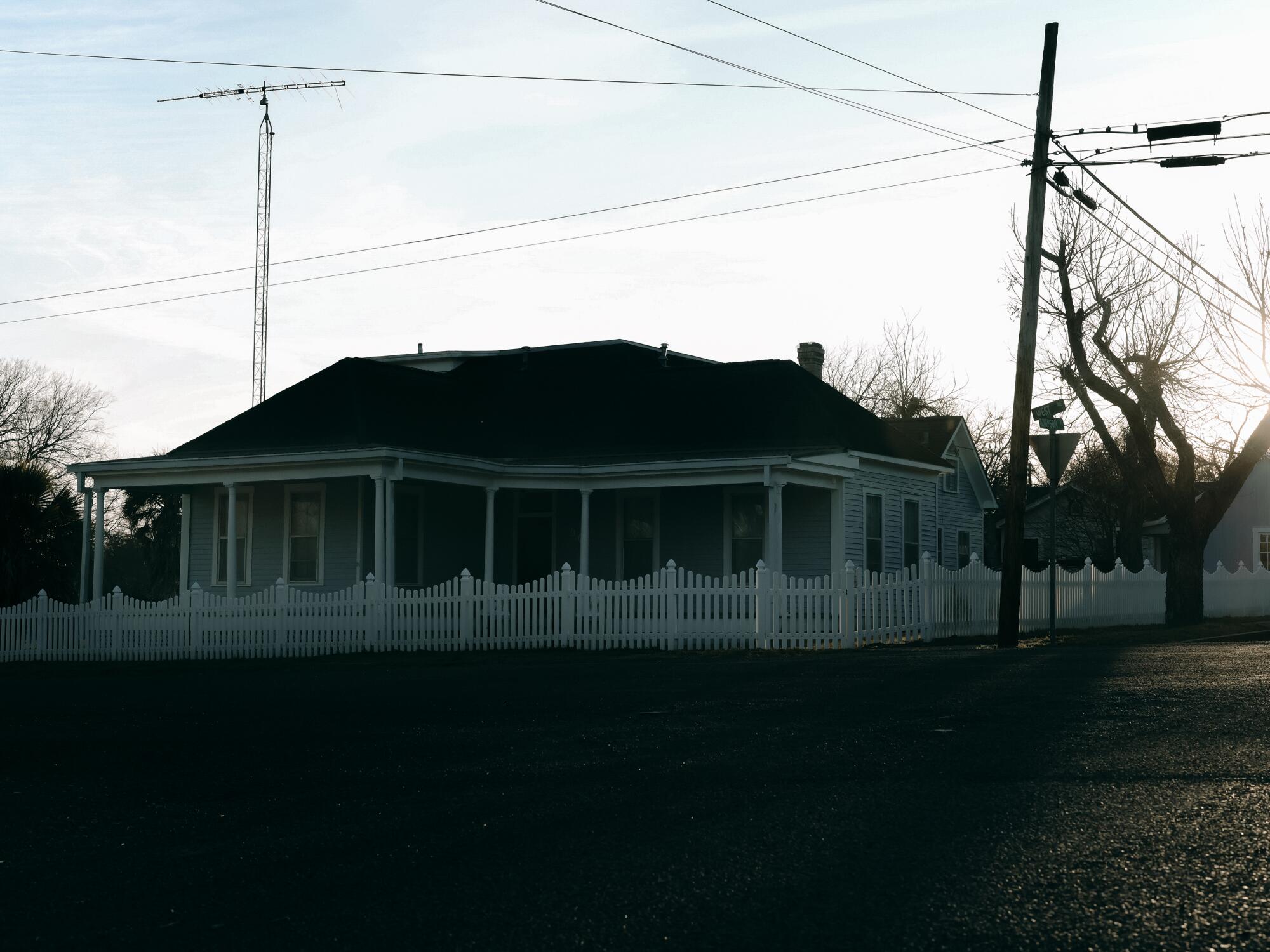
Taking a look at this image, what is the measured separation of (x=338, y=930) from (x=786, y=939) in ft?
4.87

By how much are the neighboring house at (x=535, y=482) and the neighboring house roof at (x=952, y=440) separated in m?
2.84

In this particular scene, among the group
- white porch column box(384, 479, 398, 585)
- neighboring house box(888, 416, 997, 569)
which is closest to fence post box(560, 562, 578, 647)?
white porch column box(384, 479, 398, 585)

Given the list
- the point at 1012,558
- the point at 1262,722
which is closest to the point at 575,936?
the point at 1262,722

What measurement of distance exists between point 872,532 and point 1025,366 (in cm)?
984

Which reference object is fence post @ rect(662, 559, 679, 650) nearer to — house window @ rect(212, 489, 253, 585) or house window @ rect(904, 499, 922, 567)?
house window @ rect(212, 489, 253, 585)

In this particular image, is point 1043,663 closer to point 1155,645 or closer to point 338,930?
point 1155,645

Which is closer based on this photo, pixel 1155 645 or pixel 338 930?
pixel 338 930

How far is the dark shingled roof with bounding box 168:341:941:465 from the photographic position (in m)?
27.3

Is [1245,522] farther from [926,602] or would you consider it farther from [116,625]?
[116,625]

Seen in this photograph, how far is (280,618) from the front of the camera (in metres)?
23.8

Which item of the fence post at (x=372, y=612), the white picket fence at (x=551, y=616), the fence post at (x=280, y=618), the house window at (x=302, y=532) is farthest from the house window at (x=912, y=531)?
the fence post at (x=280, y=618)

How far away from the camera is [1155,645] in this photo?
17250mm

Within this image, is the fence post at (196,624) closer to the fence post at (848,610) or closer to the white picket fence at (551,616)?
the white picket fence at (551,616)

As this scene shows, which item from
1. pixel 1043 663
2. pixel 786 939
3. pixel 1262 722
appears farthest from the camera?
pixel 1043 663
